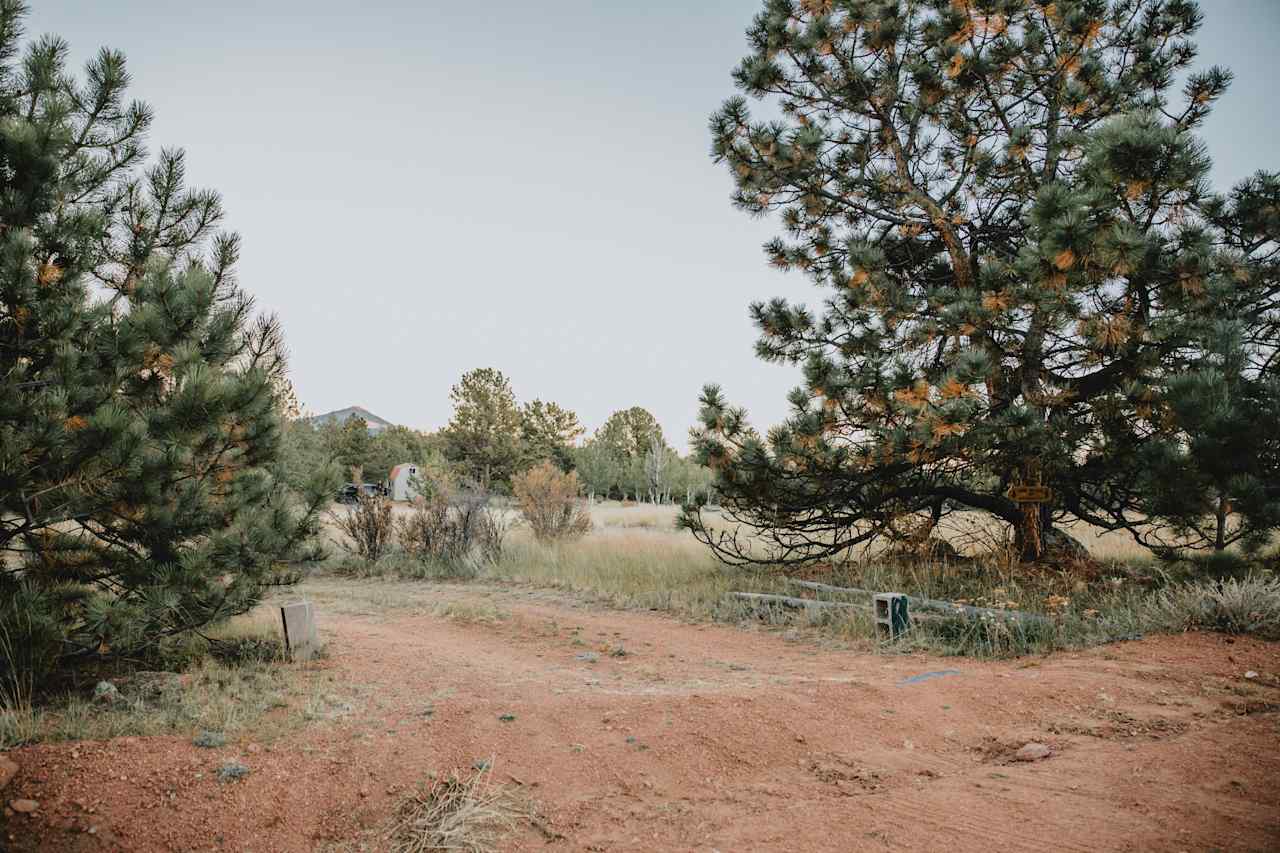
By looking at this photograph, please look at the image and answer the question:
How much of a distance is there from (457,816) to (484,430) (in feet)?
103

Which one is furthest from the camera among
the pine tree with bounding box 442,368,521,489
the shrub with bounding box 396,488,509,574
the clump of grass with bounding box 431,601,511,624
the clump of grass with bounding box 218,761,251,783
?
the pine tree with bounding box 442,368,521,489

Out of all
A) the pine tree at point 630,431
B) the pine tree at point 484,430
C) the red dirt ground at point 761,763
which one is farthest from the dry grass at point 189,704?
the pine tree at point 630,431

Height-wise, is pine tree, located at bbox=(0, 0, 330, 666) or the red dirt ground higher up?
pine tree, located at bbox=(0, 0, 330, 666)

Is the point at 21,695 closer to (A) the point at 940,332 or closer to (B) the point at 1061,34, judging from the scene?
(A) the point at 940,332

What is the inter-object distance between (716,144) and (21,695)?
836cm

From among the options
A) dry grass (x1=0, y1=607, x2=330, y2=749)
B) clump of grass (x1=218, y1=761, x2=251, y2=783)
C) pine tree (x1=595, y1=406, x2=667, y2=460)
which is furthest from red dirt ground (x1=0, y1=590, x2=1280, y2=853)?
pine tree (x1=595, y1=406, x2=667, y2=460)

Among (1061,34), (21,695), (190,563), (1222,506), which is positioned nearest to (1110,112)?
(1061,34)

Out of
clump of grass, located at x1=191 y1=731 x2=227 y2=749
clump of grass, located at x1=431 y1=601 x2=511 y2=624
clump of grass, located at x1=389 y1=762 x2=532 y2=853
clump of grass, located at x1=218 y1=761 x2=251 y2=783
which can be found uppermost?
clump of grass, located at x1=191 y1=731 x2=227 y2=749

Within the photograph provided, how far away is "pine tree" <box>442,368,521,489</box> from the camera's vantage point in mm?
33156

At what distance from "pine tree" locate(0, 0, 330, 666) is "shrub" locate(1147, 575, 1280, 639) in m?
6.74

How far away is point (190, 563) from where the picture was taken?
4.18 meters

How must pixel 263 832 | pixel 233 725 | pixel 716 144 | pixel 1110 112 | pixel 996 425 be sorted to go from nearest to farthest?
pixel 263 832
pixel 233 725
pixel 996 425
pixel 1110 112
pixel 716 144

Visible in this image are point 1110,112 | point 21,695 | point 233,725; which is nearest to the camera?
point 233,725

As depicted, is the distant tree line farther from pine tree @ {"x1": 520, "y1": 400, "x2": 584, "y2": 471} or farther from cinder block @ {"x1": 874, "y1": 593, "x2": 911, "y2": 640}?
cinder block @ {"x1": 874, "y1": 593, "x2": 911, "y2": 640}
